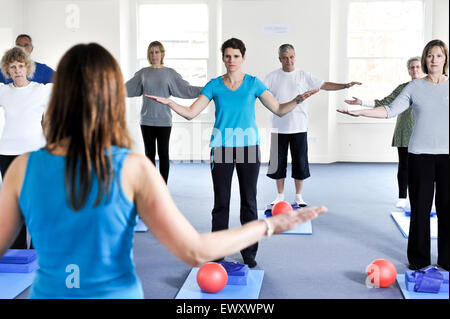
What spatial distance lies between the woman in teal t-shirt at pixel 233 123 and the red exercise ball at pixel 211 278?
23.1 inches

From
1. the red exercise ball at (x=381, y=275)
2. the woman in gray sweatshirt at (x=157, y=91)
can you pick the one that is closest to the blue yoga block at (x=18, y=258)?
the woman in gray sweatshirt at (x=157, y=91)

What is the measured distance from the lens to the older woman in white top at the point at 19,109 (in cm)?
374

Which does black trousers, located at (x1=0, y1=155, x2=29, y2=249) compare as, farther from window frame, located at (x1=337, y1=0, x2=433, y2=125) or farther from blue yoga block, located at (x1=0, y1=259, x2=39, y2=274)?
window frame, located at (x1=337, y1=0, x2=433, y2=125)

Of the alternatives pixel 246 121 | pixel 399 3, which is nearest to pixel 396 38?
pixel 399 3

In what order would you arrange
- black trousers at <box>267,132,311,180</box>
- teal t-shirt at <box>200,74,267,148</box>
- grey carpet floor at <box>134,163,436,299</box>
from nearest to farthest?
1. grey carpet floor at <box>134,163,436,299</box>
2. teal t-shirt at <box>200,74,267,148</box>
3. black trousers at <box>267,132,311,180</box>

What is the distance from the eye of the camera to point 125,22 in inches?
348

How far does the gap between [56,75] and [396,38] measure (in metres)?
8.22

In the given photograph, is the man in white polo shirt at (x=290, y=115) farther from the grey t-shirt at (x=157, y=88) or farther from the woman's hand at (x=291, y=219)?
the woman's hand at (x=291, y=219)

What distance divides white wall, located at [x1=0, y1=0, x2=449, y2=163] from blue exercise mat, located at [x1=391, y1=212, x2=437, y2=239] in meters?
3.47

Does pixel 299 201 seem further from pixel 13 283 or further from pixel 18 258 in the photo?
pixel 13 283

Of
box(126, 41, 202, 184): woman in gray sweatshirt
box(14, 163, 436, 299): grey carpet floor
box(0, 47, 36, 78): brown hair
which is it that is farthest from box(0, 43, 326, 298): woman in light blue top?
box(126, 41, 202, 184): woman in gray sweatshirt

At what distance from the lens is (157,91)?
5.28 meters

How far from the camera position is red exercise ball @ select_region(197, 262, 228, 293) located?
3.28 metres

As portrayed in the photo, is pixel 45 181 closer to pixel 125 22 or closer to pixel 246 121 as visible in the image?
pixel 246 121
